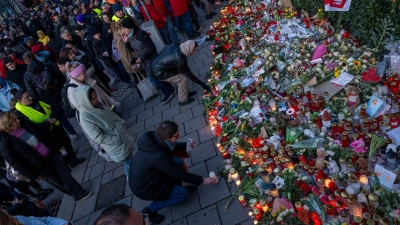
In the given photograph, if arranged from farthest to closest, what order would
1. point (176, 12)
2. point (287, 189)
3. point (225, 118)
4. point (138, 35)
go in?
point (176, 12)
point (138, 35)
point (225, 118)
point (287, 189)

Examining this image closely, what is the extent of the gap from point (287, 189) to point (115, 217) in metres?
2.04

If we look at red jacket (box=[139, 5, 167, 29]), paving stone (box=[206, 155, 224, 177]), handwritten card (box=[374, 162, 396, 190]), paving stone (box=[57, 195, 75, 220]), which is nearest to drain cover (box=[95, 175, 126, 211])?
paving stone (box=[57, 195, 75, 220])

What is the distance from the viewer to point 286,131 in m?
3.98

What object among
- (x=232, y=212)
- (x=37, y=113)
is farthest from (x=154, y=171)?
(x=37, y=113)

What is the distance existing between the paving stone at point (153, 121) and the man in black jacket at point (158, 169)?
224 cm

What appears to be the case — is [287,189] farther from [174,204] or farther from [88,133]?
[88,133]

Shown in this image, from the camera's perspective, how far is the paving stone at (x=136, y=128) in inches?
233

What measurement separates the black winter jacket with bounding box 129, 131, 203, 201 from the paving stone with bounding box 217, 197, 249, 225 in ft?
1.53

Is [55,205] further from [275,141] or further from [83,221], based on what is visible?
[275,141]

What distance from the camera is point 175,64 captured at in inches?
209

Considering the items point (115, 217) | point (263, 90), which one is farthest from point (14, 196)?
point (263, 90)

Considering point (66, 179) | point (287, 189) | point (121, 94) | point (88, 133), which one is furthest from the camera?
point (121, 94)

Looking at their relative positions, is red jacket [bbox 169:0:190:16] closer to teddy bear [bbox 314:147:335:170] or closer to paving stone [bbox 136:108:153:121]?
paving stone [bbox 136:108:153:121]

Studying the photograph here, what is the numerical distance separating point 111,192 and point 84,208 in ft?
1.53
